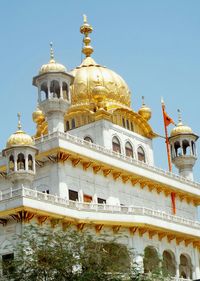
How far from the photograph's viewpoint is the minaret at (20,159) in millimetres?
40375

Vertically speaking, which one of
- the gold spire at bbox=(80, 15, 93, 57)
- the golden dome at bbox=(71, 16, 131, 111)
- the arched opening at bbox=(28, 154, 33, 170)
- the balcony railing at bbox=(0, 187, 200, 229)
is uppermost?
the gold spire at bbox=(80, 15, 93, 57)

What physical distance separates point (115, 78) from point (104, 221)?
49.1 ft

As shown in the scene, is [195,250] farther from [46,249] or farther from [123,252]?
[46,249]

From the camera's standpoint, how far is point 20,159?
135ft

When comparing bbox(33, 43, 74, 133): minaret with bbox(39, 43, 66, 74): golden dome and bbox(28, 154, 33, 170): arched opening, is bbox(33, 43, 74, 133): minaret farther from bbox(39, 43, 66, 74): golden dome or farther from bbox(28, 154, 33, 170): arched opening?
bbox(28, 154, 33, 170): arched opening

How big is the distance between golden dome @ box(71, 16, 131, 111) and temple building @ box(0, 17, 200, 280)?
66 millimetres

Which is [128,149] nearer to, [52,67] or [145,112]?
[145,112]

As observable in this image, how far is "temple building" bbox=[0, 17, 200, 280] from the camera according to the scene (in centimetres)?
3909

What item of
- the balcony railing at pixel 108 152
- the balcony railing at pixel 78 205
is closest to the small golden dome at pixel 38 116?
the balcony railing at pixel 108 152

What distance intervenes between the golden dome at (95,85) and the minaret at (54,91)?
3976mm

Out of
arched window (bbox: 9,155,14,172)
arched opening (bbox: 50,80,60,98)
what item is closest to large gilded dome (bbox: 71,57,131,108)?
arched opening (bbox: 50,80,60,98)

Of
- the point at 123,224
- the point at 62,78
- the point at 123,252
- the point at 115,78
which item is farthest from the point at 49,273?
the point at 115,78

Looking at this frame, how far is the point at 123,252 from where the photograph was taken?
3278 centimetres

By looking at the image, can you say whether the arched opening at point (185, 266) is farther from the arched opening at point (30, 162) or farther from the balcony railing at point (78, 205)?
the arched opening at point (30, 162)
